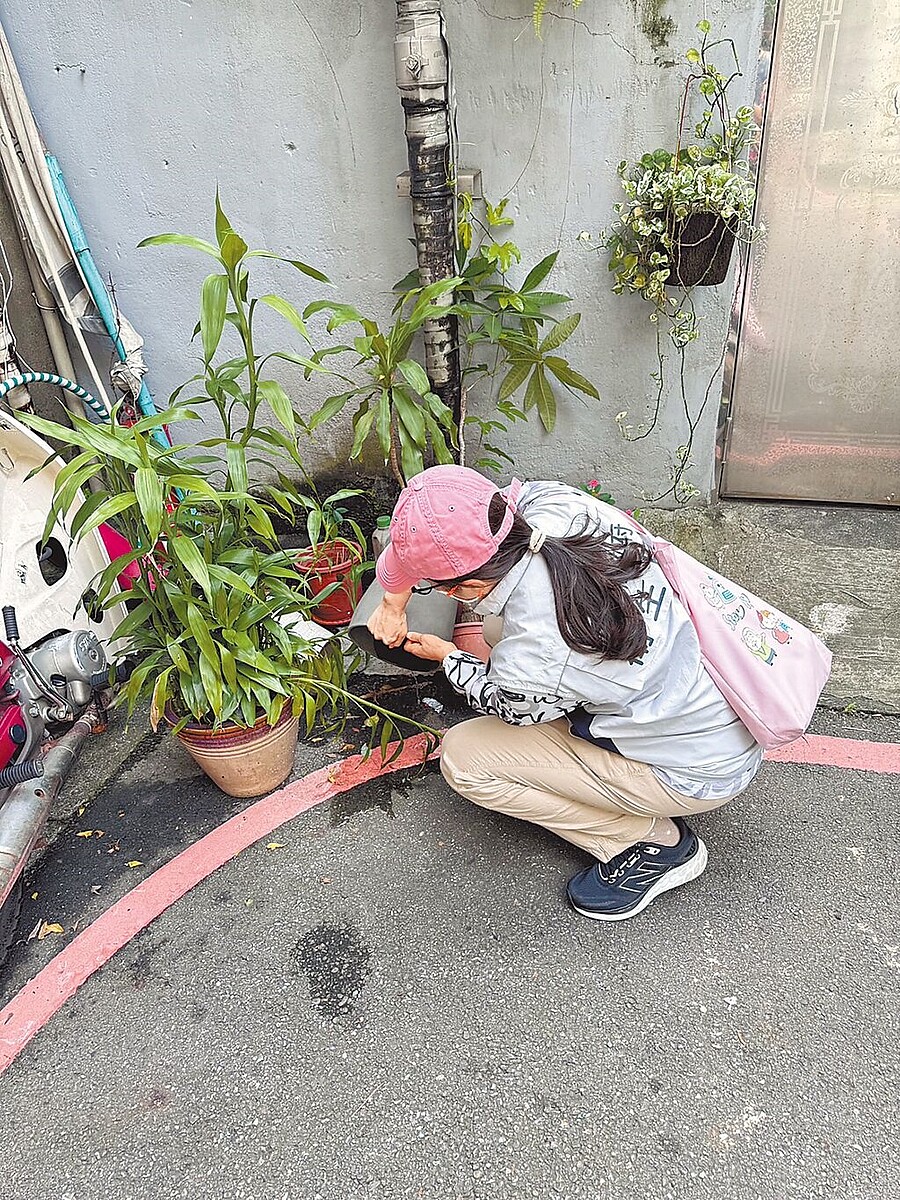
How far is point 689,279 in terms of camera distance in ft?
9.80

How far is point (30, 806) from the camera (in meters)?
2.55

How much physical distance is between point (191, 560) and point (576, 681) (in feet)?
3.38

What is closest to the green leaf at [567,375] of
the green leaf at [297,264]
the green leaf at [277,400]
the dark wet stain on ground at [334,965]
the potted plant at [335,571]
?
the potted plant at [335,571]

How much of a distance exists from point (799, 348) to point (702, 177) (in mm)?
893

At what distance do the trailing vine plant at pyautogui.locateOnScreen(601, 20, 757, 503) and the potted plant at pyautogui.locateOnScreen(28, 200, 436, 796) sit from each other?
1435 millimetres

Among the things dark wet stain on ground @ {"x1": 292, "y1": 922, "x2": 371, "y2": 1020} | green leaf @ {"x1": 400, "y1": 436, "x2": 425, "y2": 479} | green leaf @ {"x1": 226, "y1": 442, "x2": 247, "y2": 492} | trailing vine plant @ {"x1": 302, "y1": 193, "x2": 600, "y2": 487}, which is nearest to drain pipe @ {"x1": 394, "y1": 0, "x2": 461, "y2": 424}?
trailing vine plant @ {"x1": 302, "y1": 193, "x2": 600, "y2": 487}

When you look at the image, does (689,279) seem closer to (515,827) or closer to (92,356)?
(515,827)

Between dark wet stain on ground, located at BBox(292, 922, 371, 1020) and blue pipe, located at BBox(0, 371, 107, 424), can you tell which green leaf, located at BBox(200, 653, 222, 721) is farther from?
blue pipe, located at BBox(0, 371, 107, 424)

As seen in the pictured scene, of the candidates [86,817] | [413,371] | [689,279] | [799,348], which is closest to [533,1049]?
[86,817]

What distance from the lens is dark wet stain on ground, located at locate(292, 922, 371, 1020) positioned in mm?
2088

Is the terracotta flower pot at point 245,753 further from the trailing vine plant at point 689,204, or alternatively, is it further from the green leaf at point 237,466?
the trailing vine plant at point 689,204

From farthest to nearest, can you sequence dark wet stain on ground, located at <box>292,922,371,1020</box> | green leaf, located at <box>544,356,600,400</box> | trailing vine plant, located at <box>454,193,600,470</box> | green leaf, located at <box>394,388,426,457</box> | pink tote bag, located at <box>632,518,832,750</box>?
1. green leaf, located at <box>544,356,600,400</box>
2. trailing vine plant, located at <box>454,193,600,470</box>
3. green leaf, located at <box>394,388,426,457</box>
4. dark wet stain on ground, located at <box>292,922,371,1020</box>
5. pink tote bag, located at <box>632,518,832,750</box>

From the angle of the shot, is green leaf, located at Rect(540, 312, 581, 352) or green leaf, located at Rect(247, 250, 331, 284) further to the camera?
green leaf, located at Rect(540, 312, 581, 352)

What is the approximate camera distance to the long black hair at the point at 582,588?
1812 mm
